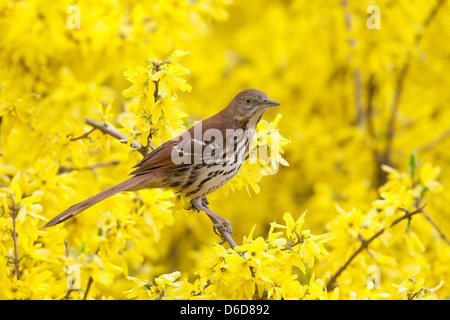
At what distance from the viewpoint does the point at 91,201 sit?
3.09 m

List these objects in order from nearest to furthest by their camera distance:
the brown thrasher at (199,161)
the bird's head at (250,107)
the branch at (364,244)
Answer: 1. the brown thrasher at (199,161)
2. the branch at (364,244)
3. the bird's head at (250,107)

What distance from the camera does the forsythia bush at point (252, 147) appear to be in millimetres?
3100

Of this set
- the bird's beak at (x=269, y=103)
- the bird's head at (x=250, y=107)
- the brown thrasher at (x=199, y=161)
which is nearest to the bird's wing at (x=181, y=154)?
the brown thrasher at (x=199, y=161)

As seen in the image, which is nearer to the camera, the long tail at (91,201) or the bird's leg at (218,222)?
the long tail at (91,201)

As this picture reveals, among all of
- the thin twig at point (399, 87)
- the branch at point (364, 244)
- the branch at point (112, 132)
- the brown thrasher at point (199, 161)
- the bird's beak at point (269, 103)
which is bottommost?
the branch at point (364, 244)

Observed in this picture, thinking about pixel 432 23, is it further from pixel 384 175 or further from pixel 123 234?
pixel 123 234

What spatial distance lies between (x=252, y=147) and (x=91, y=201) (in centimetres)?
109

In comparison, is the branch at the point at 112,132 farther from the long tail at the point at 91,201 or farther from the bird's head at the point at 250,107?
the bird's head at the point at 250,107

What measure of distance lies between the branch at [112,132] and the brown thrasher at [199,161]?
0.23ft

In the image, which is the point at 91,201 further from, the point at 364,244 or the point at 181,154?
the point at 364,244

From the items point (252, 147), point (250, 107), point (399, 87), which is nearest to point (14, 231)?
point (252, 147)

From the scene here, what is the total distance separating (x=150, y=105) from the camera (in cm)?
318

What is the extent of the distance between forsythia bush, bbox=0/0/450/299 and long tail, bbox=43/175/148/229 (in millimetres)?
251
